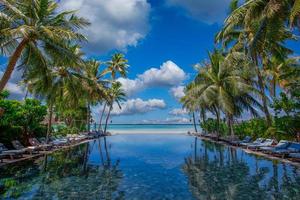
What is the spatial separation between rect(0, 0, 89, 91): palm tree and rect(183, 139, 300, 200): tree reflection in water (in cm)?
739

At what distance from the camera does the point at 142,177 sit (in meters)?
10.4

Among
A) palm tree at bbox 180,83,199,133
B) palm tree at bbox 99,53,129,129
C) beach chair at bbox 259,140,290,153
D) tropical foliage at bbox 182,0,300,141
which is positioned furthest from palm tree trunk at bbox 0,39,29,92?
palm tree at bbox 99,53,129,129

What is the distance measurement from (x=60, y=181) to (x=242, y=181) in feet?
18.2

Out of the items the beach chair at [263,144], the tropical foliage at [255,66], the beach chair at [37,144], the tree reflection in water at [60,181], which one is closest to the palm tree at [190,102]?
the tropical foliage at [255,66]

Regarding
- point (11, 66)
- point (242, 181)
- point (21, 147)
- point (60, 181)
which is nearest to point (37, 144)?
point (21, 147)

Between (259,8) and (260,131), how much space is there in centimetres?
981

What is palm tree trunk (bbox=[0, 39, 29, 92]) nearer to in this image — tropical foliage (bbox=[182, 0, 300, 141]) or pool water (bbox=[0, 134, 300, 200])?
pool water (bbox=[0, 134, 300, 200])

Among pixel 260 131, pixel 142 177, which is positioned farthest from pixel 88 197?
pixel 260 131

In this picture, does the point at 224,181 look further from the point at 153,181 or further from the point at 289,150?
the point at 289,150

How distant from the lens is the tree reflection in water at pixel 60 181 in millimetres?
7547

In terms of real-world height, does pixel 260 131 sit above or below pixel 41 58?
below

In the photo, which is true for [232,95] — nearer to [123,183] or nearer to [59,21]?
[59,21]

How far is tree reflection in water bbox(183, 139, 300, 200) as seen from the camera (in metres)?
7.45

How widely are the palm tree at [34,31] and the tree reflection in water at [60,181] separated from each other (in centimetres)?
355
